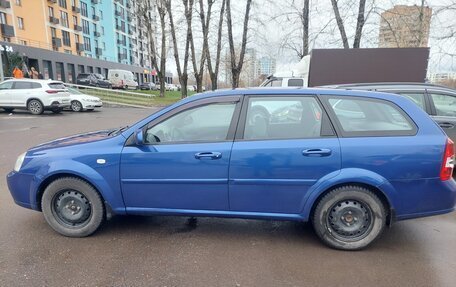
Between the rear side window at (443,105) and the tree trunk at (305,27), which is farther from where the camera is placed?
the tree trunk at (305,27)

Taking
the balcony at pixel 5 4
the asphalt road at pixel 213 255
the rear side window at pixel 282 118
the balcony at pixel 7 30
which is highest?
the balcony at pixel 5 4

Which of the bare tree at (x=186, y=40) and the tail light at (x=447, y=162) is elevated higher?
the bare tree at (x=186, y=40)

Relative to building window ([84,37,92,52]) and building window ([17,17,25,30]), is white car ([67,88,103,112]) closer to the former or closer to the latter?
building window ([17,17,25,30])

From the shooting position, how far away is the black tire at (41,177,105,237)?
3318 mm

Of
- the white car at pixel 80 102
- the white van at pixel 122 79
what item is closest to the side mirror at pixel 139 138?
the white car at pixel 80 102

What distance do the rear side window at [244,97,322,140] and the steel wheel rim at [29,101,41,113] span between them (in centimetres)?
1475

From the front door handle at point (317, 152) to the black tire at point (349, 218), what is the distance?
15.5 inches

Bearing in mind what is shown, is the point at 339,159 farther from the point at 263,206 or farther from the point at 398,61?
the point at 398,61

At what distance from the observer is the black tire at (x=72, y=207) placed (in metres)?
3.32

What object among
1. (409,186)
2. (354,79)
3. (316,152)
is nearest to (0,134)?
(316,152)

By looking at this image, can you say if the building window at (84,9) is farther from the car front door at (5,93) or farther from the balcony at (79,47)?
the car front door at (5,93)

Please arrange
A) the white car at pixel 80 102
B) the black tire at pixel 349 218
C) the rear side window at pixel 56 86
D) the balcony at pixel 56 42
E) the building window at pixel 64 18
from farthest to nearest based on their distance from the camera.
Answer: the building window at pixel 64 18 < the balcony at pixel 56 42 < the white car at pixel 80 102 < the rear side window at pixel 56 86 < the black tire at pixel 349 218

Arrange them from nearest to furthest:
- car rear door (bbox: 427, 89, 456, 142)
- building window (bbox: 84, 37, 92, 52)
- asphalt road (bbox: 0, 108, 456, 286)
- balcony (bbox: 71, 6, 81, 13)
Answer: asphalt road (bbox: 0, 108, 456, 286), car rear door (bbox: 427, 89, 456, 142), balcony (bbox: 71, 6, 81, 13), building window (bbox: 84, 37, 92, 52)

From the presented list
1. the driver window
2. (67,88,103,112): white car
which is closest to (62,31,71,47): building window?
(67,88,103,112): white car
